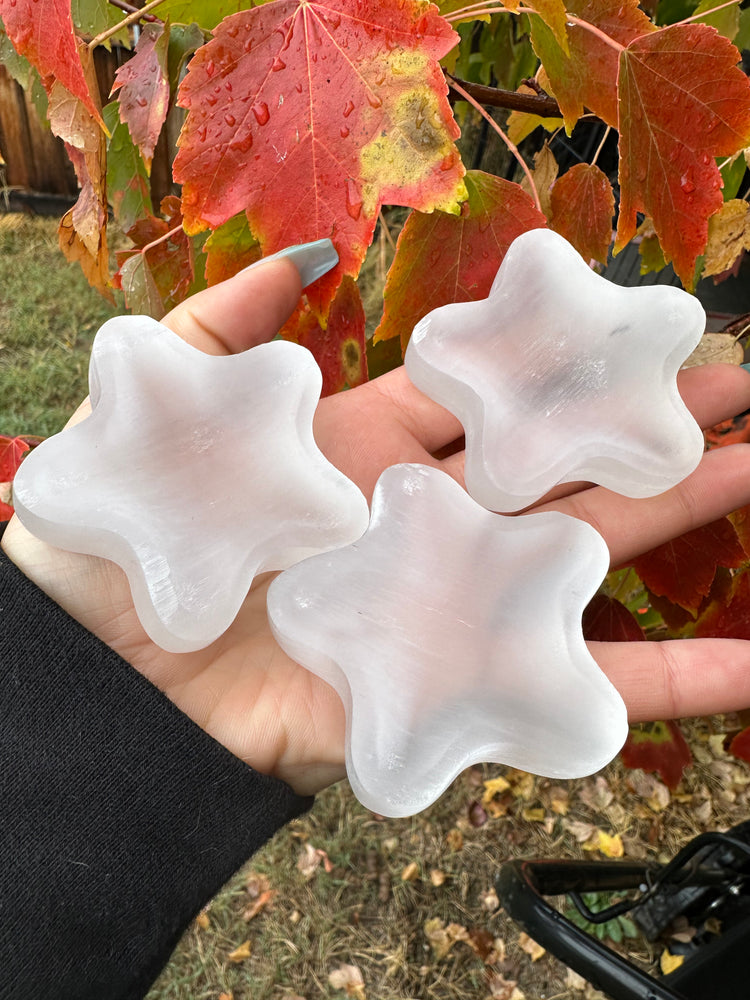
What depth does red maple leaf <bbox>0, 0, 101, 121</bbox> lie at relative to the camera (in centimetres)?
66

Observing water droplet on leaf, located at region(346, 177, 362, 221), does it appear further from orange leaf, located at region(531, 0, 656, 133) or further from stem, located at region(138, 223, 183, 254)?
stem, located at region(138, 223, 183, 254)

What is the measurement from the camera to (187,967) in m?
1.83

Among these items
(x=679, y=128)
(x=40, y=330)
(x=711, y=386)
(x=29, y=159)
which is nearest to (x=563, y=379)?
(x=711, y=386)

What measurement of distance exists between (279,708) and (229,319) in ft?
1.61

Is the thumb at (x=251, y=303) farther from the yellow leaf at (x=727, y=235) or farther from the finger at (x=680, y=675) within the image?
the finger at (x=680, y=675)

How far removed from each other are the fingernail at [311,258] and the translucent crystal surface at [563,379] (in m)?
0.17

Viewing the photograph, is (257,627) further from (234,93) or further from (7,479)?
(234,93)

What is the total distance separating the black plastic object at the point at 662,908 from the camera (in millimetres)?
1109

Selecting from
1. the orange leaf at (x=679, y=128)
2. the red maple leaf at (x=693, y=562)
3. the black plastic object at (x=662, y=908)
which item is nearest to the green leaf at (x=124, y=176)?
the orange leaf at (x=679, y=128)

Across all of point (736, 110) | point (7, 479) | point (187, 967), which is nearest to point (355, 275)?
point (736, 110)

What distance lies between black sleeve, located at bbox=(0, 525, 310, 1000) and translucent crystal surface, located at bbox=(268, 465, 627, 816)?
0.18 meters

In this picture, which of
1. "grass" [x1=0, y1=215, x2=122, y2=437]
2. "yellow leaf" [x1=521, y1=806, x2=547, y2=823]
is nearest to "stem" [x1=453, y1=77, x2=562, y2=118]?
"yellow leaf" [x1=521, y1=806, x2=547, y2=823]

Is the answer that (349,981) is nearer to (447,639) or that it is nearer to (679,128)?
(447,639)

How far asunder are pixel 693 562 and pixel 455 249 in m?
0.53
